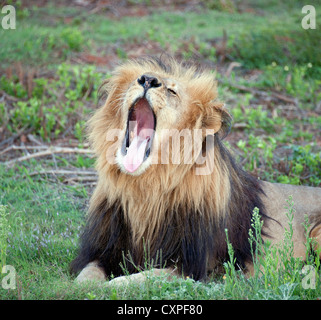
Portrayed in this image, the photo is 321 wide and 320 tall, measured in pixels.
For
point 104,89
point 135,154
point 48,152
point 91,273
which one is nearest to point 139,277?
point 91,273

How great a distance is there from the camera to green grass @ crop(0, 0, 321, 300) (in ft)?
11.6

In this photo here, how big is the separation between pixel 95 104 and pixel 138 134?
137 inches

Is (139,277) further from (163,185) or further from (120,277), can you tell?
(163,185)

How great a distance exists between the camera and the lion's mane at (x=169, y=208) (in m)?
3.98

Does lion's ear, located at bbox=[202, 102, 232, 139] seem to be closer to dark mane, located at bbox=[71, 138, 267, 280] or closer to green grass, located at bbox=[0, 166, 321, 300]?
dark mane, located at bbox=[71, 138, 267, 280]

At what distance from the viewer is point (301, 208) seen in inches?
186

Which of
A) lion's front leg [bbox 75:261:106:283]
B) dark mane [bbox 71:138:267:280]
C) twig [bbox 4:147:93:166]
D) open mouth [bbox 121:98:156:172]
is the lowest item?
lion's front leg [bbox 75:261:106:283]

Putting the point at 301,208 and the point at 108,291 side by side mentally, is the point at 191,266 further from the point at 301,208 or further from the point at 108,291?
the point at 301,208

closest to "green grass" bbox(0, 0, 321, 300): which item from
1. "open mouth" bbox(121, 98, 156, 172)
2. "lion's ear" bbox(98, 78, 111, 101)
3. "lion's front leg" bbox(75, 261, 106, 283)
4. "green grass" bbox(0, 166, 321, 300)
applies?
"green grass" bbox(0, 166, 321, 300)

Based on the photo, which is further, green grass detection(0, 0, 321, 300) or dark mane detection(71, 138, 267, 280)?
dark mane detection(71, 138, 267, 280)

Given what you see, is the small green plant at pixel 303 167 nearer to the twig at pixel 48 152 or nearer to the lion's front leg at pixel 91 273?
the twig at pixel 48 152

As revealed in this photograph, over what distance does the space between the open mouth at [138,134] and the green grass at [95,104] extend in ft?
2.81

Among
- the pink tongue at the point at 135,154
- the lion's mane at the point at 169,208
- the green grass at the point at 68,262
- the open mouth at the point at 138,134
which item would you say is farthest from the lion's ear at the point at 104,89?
the green grass at the point at 68,262
